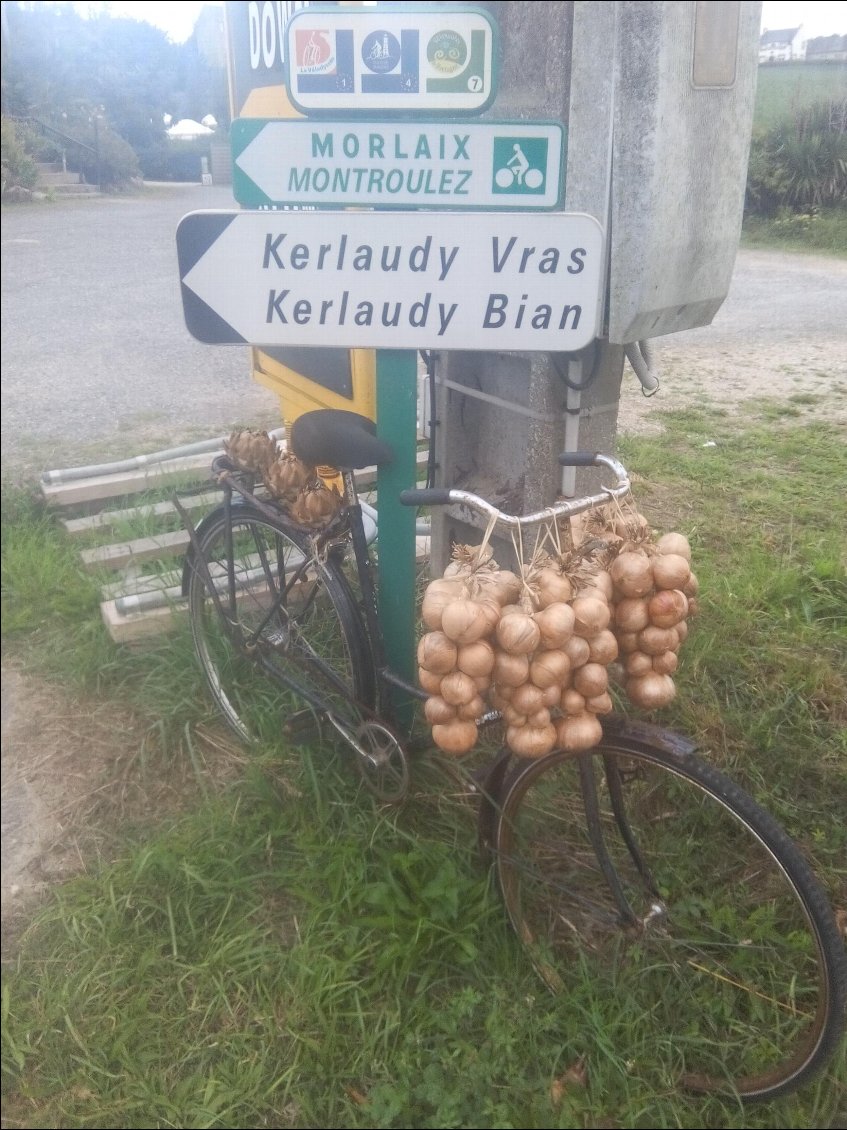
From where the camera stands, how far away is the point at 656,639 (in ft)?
4.79

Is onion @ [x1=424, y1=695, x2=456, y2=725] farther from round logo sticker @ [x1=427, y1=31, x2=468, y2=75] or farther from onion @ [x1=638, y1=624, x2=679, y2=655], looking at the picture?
round logo sticker @ [x1=427, y1=31, x2=468, y2=75]

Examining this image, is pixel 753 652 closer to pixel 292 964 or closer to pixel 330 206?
pixel 292 964

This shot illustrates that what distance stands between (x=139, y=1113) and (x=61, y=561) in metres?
1.04

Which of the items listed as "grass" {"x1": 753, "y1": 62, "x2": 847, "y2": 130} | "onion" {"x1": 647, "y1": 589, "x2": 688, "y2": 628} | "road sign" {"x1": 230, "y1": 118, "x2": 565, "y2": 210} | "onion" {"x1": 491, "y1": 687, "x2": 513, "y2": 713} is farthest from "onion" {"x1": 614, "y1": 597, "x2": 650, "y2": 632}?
"grass" {"x1": 753, "y1": 62, "x2": 847, "y2": 130}

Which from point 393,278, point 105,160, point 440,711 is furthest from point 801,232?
point 105,160

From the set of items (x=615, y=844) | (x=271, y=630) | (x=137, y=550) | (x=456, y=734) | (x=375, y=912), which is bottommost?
(x=375, y=912)

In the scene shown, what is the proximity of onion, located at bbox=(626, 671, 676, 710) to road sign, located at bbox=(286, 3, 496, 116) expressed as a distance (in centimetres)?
98

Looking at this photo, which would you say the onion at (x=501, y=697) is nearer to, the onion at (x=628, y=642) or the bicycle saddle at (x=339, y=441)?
the onion at (x=628, y=642)

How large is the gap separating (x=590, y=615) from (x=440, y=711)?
0.29 m

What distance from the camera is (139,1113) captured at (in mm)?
1564

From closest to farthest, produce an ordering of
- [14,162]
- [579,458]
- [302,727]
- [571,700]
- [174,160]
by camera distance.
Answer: [14,162], [174,160], [571,700], [579,458], [302,727]

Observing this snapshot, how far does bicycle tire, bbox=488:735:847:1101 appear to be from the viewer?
156cm

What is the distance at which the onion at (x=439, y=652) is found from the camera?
1.40 metres

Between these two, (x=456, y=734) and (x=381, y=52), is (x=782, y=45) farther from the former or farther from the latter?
(x=456, y=734)
